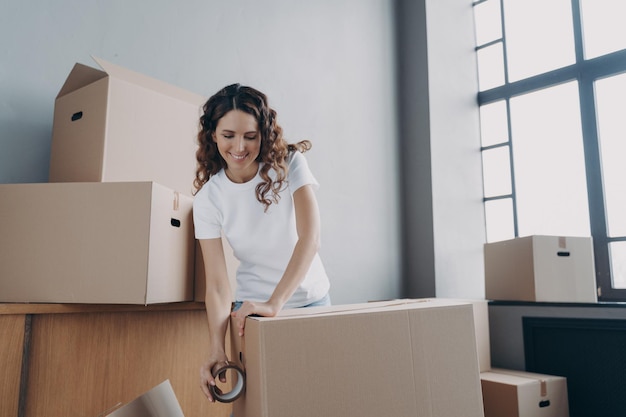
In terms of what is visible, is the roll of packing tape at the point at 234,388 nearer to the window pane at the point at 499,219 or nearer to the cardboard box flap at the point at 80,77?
the cardboard box flap at the point at 80,77

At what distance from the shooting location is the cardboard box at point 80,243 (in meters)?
1.11

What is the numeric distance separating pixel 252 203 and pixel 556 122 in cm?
203

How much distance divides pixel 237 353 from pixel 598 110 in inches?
91.6

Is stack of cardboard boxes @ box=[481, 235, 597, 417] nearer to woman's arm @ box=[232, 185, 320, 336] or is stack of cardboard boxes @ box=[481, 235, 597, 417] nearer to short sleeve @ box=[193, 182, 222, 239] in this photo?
woman's arm @ box=[232, 185, 320, 336]

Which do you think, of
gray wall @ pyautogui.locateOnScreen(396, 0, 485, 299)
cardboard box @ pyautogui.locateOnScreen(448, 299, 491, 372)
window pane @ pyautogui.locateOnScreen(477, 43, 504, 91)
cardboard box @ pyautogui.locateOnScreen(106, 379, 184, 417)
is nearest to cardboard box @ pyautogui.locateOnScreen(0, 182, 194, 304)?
cardboard box @ pyautogui.locateOnScreen(106, 379, 184, 417)

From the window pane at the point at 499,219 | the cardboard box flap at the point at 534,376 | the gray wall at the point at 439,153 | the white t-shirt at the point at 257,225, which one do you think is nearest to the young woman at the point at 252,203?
the white t-shirt at the point at 257,225

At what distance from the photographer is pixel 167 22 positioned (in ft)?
5.93

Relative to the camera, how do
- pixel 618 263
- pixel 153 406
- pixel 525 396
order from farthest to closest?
pixel 618 263 → pixel 525 396 → pixel 153 406

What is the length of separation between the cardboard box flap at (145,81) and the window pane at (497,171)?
6.31 ft

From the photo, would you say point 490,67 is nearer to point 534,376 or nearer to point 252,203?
point 534,376

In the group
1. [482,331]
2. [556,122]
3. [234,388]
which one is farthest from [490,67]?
[234,388]

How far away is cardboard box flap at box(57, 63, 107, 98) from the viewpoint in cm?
128

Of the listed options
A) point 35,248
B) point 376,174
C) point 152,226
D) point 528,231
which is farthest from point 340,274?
point 35,248

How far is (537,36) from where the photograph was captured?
107 inches
